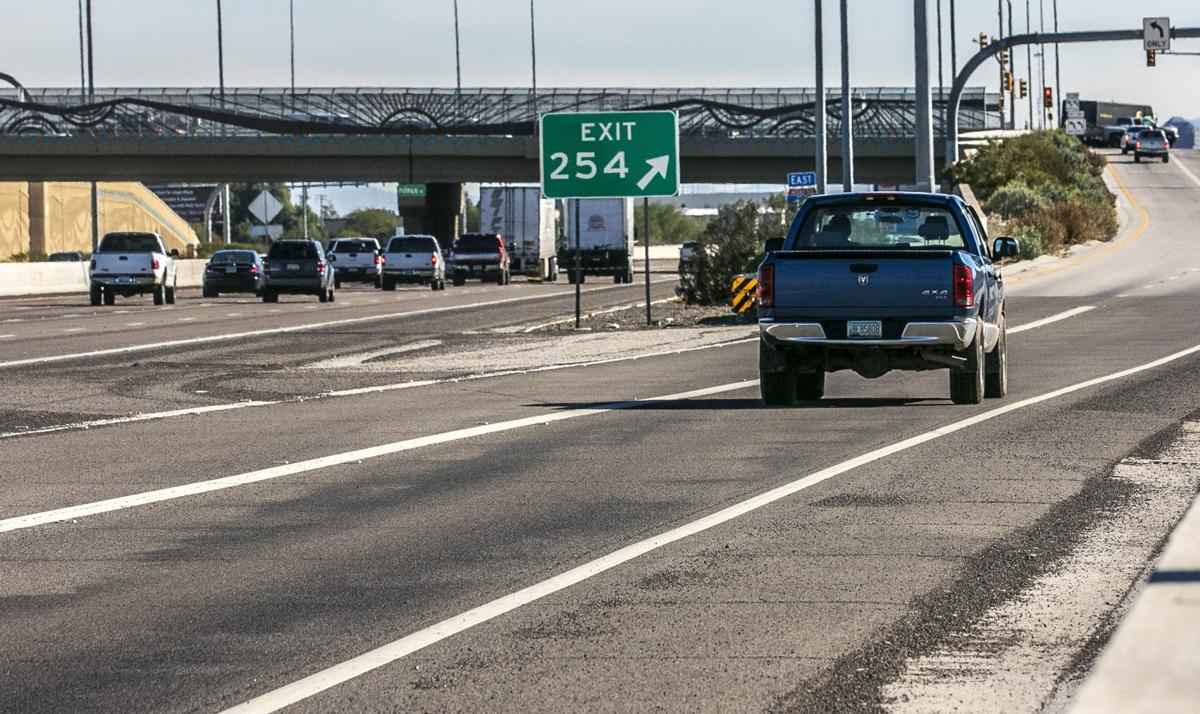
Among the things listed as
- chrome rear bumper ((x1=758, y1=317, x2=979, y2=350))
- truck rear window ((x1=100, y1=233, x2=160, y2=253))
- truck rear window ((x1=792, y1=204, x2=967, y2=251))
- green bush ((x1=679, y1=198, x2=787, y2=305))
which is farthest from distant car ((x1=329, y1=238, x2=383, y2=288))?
chrome rear bumper ((x1=758, y1=317, x2=979, y2=350))

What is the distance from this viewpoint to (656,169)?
127 feet

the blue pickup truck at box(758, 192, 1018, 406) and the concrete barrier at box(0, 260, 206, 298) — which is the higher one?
the concrete barrier at box(0, 260, 206, 298)

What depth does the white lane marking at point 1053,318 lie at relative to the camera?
3356 cm

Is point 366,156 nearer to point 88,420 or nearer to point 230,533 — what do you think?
point 88,420

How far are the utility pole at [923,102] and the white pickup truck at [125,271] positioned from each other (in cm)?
2016

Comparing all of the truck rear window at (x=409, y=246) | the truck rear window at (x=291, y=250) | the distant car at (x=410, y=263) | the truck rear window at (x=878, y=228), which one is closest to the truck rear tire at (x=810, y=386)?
the truck rear window at (x=878, y=228)

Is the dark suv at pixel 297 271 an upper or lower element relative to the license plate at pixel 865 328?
upper

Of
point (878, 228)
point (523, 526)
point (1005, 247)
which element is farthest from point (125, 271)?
point (523, 526)

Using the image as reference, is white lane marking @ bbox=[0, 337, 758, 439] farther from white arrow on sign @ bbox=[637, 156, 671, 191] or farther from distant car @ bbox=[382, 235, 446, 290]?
distant car @ bbox=[382, 235, 446, 290]

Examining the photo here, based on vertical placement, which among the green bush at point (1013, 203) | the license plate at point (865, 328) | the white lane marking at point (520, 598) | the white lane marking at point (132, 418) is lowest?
the white lane marking at point (520, 598)

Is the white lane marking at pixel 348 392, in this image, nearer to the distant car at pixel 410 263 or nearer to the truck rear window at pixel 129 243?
the truck rear window at pixel 129 243

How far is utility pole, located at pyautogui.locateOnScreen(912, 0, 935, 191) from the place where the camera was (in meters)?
41.2

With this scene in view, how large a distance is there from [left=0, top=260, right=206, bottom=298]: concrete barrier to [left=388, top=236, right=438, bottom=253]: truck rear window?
22.7 ft

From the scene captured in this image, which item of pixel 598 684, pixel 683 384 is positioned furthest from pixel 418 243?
pixel 598 684
